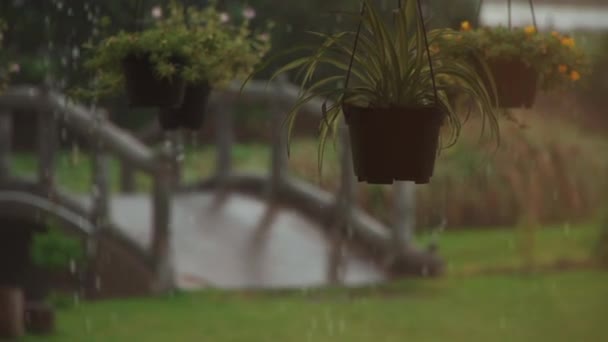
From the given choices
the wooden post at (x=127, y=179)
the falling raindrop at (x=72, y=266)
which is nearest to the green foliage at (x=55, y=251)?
the falling raindrop at (x=72, y=266)

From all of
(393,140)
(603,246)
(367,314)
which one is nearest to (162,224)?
(367,314)

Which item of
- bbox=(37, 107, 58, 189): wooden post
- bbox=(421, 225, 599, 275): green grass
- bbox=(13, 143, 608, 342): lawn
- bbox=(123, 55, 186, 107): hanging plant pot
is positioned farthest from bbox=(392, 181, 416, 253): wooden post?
bbox=(123, 55, 186, 107): hanging plant pot

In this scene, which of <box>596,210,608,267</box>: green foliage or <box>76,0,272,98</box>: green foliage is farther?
<box>596,210,608,267</box>: green foliage

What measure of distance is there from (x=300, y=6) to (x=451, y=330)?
282 centimetres

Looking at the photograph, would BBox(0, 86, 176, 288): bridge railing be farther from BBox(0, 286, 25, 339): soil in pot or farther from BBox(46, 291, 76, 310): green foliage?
BBox(0, 286, 25, 339): soil in pot

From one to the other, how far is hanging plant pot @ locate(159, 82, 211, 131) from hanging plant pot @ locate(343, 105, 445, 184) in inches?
20.5

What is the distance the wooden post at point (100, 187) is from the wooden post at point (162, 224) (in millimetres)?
244

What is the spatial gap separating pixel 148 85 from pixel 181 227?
10.6 ft

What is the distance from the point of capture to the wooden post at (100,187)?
5242mm

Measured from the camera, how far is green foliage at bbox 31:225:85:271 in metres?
4.85

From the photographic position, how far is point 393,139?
1.95 meters

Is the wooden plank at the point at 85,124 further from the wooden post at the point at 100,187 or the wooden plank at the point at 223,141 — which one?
the wooden plank at the point at 223,141

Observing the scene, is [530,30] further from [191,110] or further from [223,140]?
[223,140]

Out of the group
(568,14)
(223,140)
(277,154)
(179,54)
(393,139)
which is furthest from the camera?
(568,14)
